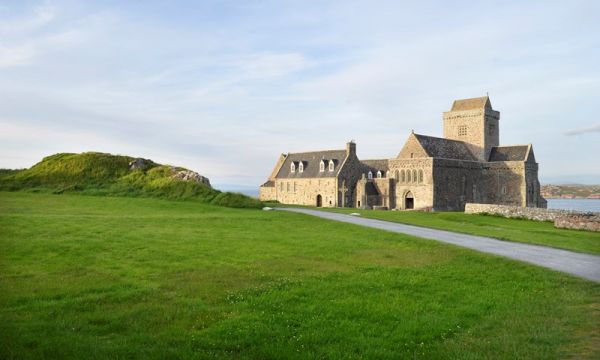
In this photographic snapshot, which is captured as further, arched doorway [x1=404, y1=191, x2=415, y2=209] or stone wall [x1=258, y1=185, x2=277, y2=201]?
stone wall [x1=258, y1=185, x2=277, y2=201]

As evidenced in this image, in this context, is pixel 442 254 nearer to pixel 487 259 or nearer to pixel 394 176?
pixel 487 259

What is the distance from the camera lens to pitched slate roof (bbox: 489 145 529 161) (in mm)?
80812

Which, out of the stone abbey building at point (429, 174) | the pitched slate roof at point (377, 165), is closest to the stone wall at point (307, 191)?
the stone abbey building at point (429, 174)

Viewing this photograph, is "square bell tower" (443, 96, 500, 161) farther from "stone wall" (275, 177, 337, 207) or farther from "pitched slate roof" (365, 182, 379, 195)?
"stone wall" (275, 177, 337, 207)

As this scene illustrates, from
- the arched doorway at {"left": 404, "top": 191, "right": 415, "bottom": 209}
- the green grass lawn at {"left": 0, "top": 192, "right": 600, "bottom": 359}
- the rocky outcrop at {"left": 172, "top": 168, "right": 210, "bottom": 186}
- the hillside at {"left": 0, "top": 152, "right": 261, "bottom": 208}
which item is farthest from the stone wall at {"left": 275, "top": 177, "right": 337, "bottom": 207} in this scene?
the green grass lawn at {"left": 0, "top": 192, "right": 600, "bottom": 359}

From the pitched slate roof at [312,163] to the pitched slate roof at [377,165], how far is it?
6334 mm

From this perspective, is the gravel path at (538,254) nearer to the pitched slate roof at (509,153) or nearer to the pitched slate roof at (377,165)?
the pitched slate roof at (377,165)

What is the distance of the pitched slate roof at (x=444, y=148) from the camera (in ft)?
245

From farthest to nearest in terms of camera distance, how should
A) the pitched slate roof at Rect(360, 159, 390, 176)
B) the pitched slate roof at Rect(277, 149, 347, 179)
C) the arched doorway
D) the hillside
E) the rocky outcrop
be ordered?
the pitched slate roof at Rect(360, 159, 390, 176), the pitched slate roof at Rect(277, 149, 347, 179), the arched doorway, the rocky outcrop, the hillside

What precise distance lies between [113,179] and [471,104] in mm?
68324

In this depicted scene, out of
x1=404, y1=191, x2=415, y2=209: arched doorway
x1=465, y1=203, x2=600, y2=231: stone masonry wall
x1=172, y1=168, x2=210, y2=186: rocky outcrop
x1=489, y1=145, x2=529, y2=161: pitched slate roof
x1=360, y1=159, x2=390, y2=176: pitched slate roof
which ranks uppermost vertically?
x1=489, y1=145, x2=529, y2=161: pitched slate roof

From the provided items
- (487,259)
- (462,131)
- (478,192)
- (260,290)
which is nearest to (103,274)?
(260,290)

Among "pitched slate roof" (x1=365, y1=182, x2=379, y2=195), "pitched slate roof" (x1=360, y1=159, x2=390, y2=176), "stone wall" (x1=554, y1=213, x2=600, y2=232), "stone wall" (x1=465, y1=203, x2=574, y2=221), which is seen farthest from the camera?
"pitched slate roof" (x1=360, y1=159, x2=390, y2=176)

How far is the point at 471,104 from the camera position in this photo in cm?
8981
